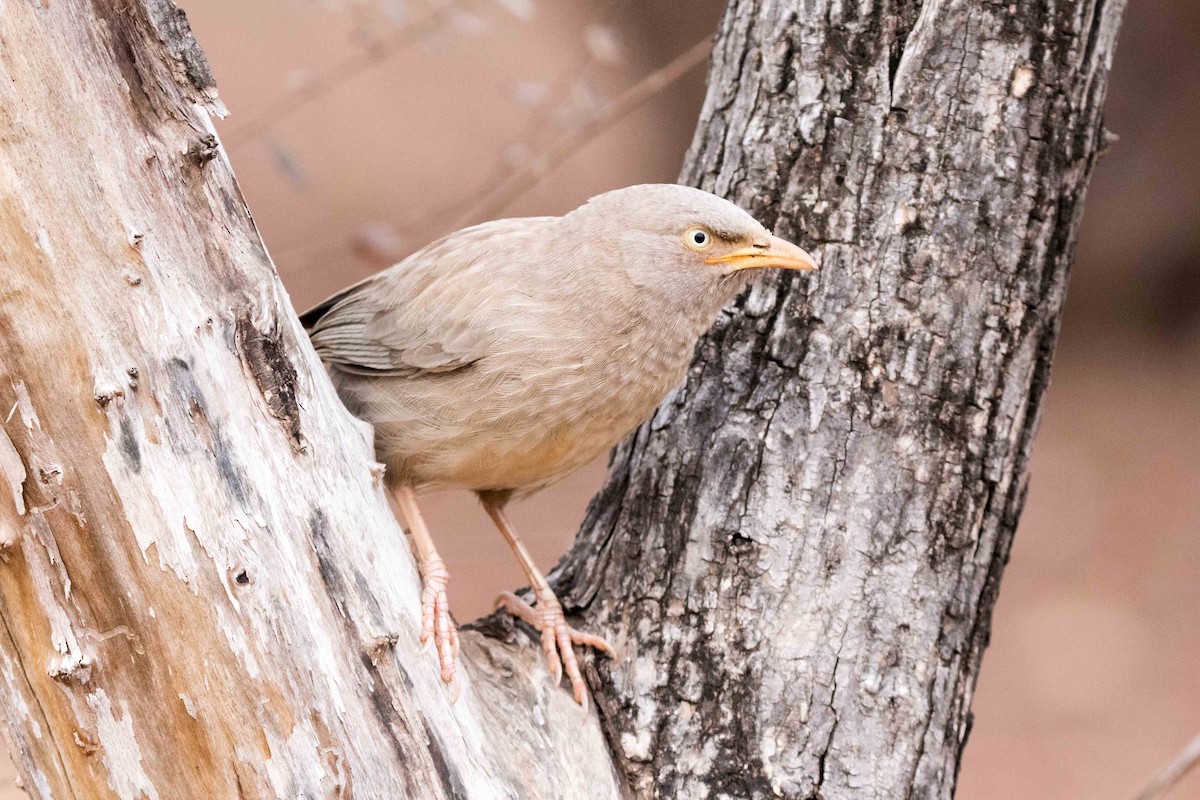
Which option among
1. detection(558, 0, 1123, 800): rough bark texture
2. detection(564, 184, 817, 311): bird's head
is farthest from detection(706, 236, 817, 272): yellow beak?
detection(558, 0, 1123, 800): rough bark texture

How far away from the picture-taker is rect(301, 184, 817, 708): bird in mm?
2963

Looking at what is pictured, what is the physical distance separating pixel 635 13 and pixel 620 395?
7371mm

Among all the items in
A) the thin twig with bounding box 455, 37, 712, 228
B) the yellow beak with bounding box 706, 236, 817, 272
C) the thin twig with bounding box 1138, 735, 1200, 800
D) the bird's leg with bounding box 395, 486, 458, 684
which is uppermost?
the thin twig with bounding box 455, 37, 712, 228

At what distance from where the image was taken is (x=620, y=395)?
9.77 feet

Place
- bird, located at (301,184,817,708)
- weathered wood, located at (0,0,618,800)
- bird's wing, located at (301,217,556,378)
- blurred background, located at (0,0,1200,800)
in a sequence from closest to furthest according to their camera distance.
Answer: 1. weathered wood, located at (0,0,618,800)
2. bird, located at (301,184,817,708)
3. bird's wing, located at (301,217,556,378)
4. blurred background, located at (0,0,1200,800)

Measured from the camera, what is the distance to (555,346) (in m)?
2.97

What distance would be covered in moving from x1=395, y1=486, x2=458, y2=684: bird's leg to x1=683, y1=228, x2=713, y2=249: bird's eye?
1.07m

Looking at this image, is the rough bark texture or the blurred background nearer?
the rough bark texture

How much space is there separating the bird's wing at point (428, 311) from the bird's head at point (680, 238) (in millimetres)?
288

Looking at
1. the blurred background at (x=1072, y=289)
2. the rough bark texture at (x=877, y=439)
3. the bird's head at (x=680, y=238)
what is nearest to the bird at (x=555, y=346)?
the bird's head at (x=680, y=238)

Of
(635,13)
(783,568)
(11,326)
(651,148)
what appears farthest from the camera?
(651,148)

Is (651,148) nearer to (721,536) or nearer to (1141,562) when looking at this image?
(1141,562)

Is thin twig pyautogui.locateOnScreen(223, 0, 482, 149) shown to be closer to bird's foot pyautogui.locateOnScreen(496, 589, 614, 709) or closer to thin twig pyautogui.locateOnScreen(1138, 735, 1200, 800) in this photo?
bird's foot pyautogui.locateOnScreen(496, 589, 614, 709)

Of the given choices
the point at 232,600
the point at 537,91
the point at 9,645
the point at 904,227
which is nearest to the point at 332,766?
the point at 232,600
